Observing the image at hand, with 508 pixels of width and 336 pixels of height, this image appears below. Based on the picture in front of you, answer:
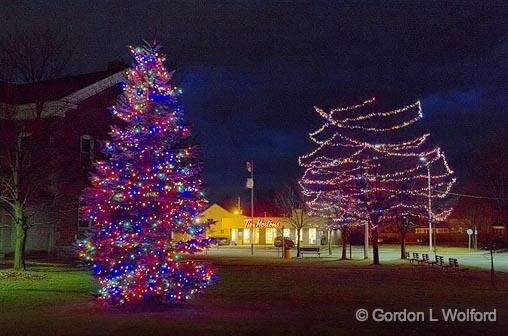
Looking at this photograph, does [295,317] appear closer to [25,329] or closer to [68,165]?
[25,329]

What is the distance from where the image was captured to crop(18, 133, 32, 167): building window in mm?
25453

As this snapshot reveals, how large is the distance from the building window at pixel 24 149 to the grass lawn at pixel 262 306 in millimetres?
5162

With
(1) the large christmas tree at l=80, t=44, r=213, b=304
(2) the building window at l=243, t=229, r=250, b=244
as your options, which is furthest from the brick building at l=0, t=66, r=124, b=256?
(2) the building window at l=243, t=229, r=250, b=244

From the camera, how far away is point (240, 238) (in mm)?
79000

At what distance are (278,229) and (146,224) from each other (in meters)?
61.5

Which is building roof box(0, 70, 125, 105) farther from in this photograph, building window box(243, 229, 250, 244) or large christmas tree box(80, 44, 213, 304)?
building window box(243, 229, 250, 244)

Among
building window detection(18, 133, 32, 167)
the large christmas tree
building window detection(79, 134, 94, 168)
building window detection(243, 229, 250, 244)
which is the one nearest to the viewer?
the large christmas tree

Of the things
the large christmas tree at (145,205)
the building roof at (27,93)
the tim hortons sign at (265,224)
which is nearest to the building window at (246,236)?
the tim hortons sign at (265,224)

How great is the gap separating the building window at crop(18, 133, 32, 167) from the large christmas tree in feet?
37.8

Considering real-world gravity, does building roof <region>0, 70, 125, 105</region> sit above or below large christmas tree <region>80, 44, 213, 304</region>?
above

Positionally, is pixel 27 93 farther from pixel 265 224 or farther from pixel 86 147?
pixel 265 224

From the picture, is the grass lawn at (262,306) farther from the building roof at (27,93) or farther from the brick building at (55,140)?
the building roof at (27,93)

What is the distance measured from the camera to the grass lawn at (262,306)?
38.4 ft

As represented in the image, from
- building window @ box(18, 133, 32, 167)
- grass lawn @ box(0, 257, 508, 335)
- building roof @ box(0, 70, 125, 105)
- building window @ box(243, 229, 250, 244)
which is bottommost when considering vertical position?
grass lawn @ box(0, 257, 508, 335)
